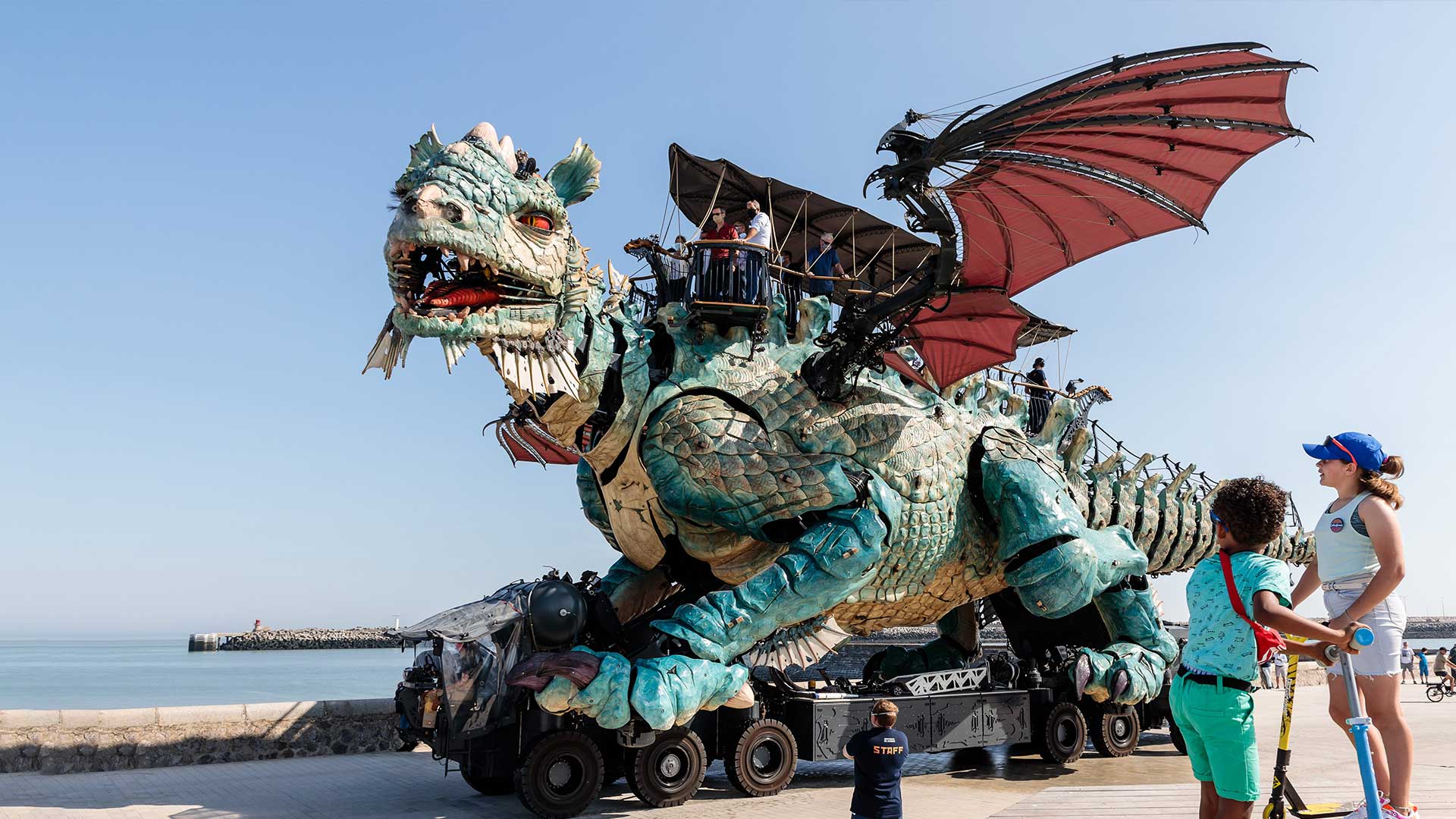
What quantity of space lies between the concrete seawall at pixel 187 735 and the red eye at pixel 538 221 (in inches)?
170

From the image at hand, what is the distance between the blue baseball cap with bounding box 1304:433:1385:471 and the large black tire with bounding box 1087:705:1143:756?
5.45m

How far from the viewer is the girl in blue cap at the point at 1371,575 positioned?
9.83 ft

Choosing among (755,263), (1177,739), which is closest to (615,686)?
(755,263)

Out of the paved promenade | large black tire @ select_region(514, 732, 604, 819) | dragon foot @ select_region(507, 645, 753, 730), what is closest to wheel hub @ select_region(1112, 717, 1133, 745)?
the paved promenade

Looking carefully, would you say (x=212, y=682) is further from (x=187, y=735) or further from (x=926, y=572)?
(x=926, y=572)

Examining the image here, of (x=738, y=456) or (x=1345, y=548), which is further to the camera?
(x=738, y=456)

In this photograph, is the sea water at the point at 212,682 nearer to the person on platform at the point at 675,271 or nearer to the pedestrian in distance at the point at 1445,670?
the person on platform at the point at 675,271

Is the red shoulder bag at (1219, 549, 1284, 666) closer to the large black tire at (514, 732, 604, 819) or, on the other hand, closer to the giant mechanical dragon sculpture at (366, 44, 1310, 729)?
the giant mechanical dragon sculpture at (366, 44, 1310, 729)

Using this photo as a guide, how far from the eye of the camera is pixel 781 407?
21.7ft

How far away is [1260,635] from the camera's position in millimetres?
2990

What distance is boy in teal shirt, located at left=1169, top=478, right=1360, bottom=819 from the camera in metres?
2.98

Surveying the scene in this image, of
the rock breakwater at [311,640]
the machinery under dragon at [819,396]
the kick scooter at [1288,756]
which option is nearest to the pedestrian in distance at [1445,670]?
the machinery under dragon at [819,396]

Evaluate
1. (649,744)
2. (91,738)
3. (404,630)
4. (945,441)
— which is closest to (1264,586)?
(649,744)

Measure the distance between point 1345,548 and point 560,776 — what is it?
4.07 metres
